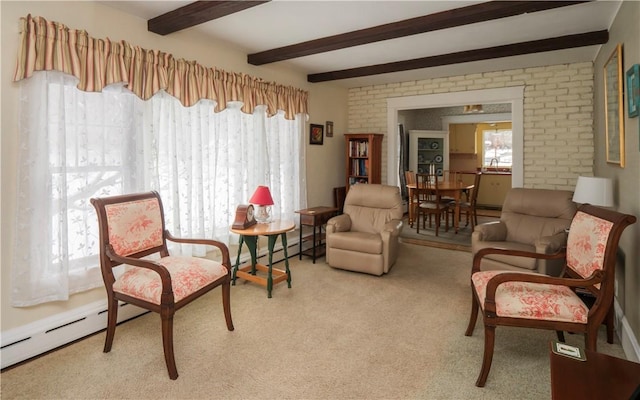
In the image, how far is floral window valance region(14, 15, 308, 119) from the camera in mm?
2232

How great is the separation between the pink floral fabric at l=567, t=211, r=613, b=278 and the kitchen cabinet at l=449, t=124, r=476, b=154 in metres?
7.28

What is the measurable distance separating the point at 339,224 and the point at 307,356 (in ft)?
6.57

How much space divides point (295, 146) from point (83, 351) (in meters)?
3.14

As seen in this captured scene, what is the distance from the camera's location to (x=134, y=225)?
97.4 inches

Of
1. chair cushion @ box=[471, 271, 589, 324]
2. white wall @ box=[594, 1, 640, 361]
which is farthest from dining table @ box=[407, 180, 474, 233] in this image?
chair cushion @ box=[471, 271, 589, 324]

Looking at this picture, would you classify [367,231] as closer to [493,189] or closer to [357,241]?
[357,241]

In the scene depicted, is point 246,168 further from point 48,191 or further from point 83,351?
point 83,351

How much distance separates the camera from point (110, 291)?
2305 millimetres

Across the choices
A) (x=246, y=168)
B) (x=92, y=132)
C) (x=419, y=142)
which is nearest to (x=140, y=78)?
(x=92, y=132)

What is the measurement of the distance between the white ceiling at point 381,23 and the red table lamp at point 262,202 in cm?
149

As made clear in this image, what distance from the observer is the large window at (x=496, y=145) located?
9.16m

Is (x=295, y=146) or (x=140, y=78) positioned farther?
(x=295, y=146)

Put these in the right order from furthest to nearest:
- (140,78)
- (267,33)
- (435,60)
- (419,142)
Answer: (419,142), (435,60), (267,33), (140,78)

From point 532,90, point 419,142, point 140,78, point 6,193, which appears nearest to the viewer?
point 6,193
